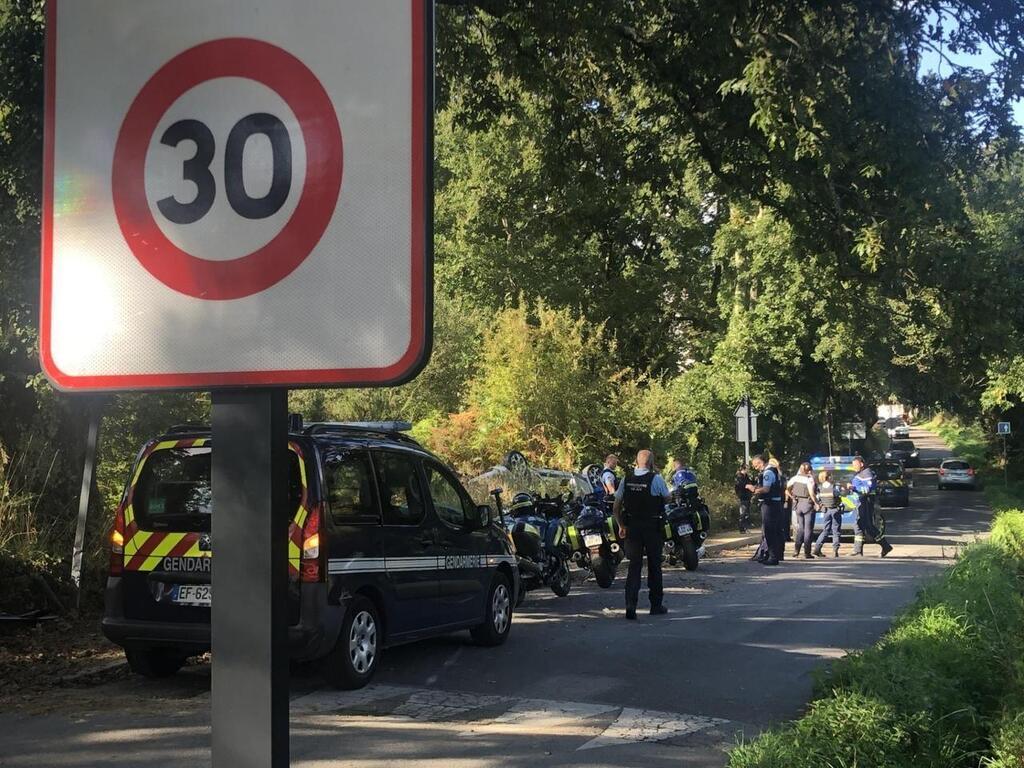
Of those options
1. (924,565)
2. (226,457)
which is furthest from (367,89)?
(924,565)

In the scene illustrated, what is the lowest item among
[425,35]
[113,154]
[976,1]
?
[113,154]

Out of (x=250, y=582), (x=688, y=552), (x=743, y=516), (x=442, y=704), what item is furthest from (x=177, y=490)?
(x=743, y=516)

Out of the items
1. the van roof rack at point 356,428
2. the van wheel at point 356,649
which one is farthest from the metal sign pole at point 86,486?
the van wheel at point 356,649

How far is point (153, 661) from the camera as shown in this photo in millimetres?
8539

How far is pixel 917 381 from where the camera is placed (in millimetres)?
43906

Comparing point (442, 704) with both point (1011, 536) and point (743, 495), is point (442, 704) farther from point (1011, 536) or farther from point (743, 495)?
point (743, 495)

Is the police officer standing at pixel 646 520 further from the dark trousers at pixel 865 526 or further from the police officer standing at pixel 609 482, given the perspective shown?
the dark trousers at pixel 865 526

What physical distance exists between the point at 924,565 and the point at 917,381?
27.1 metres

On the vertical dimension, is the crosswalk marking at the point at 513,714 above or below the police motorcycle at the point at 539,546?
below

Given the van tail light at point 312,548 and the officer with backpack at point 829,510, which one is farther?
the officer with backpack at point 829,510

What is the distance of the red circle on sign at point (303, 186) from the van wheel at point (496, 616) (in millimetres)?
8891

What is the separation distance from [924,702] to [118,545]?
5919 mm

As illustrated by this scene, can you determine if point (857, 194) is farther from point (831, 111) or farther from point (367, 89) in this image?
point (367, 89)

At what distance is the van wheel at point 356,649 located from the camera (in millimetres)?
8086
